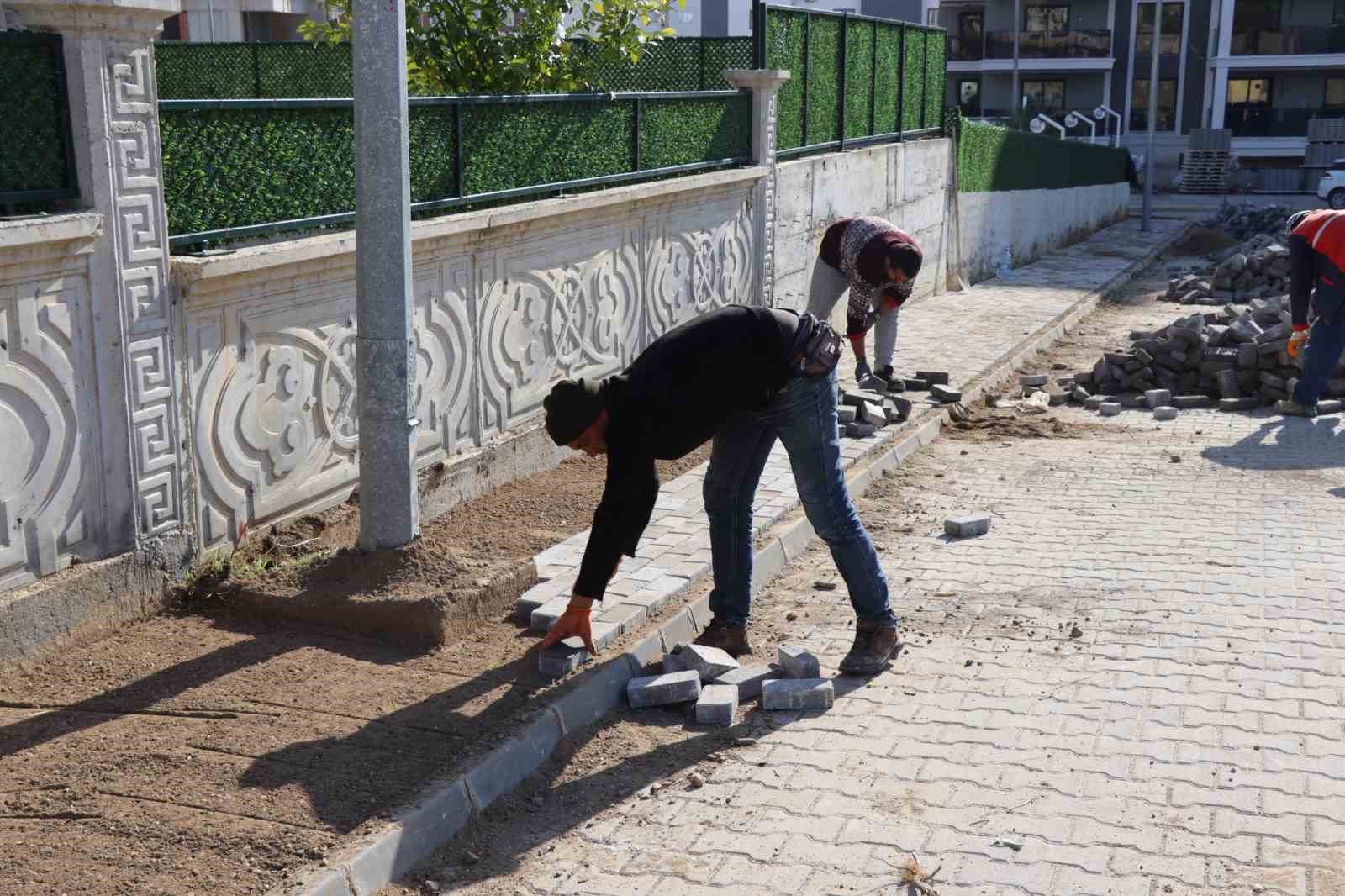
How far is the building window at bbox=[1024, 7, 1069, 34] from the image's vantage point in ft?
180

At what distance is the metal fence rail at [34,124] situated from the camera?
4.91 metres

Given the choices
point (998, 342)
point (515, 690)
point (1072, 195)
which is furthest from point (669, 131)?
point (1072, 195)

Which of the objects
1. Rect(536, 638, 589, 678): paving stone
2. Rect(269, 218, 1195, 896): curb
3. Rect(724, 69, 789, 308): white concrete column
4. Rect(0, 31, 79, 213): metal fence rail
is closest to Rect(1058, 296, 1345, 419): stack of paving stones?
Rect(724, 69, 789, 308): white concrete column

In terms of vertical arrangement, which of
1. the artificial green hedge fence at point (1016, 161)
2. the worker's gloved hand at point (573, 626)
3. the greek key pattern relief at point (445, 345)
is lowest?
the worker's gloved hand at point (573, 626)

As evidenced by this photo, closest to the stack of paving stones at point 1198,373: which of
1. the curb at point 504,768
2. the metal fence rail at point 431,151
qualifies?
the metal fence rail at point 431,151

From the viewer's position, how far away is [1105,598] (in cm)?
650

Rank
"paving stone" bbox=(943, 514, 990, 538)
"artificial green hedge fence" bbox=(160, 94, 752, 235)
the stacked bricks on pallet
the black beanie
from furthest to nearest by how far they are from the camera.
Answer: the stacked bricks on pallet, "paving stone" bbox=(943, 514, 990, 538), "artificial green hedge fence" bbox=(160, 94, 752, 235), the black beanie

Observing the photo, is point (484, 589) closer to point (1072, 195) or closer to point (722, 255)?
point (722, 255)

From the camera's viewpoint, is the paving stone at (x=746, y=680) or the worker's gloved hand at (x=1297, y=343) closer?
the paving stone at (x=746, y=680)

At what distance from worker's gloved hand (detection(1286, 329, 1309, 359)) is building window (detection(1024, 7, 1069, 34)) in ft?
156

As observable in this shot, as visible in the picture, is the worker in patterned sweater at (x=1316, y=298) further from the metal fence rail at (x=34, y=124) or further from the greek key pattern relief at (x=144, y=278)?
the metal fence rail at (x=34, y=124)

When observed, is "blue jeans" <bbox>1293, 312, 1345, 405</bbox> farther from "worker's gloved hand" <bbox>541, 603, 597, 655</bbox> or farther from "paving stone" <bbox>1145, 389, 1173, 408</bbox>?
"worker's gloved hand" <bbox>541, 603, 597, 655</bbox>

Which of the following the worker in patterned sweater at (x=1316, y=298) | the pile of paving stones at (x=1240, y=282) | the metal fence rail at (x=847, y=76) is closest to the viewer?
the worker in patterned sweater at (x=1316, y=298)

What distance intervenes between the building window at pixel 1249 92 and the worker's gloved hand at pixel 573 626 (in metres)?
54.0
